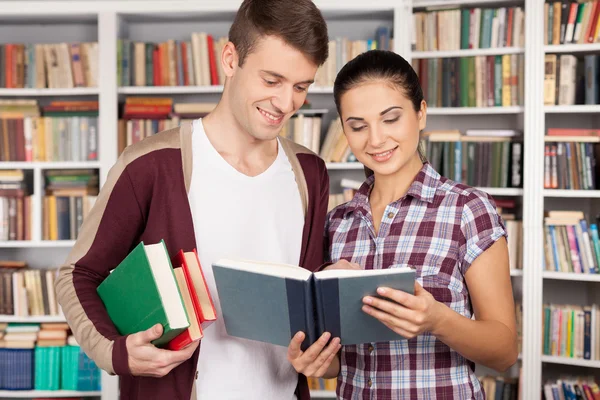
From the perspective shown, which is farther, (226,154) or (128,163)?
(226,154)

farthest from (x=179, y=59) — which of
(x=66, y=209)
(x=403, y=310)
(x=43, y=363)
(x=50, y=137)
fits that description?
(x=403, y=310)

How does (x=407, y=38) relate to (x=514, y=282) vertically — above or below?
above

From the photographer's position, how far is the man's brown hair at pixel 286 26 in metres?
1.43

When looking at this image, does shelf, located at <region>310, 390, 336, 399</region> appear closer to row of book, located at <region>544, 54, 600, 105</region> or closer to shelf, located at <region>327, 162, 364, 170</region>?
shelf, located at <region>327, 162, 364, 170</region>

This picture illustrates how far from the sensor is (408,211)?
151 centimetres

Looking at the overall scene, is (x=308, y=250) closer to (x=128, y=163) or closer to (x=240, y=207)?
(x=240, y=207)

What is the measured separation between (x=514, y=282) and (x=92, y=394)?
2465 mm

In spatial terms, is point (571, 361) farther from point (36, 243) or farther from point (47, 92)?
point (47, 92)

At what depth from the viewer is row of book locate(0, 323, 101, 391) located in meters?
3.54

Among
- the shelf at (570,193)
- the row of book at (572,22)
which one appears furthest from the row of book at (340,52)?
the shelf at (570,193)

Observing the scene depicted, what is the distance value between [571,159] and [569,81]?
0.41m

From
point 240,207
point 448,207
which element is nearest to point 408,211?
point 448,207

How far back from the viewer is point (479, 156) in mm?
3482

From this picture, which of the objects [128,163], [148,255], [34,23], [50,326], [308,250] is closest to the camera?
[148,255]
